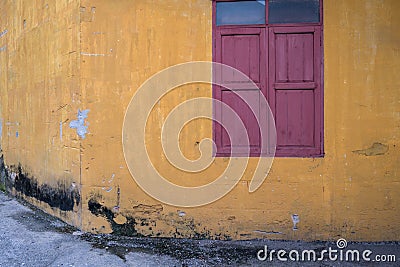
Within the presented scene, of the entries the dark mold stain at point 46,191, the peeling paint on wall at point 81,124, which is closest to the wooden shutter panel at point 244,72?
the peeling paint on wall at point 81,124

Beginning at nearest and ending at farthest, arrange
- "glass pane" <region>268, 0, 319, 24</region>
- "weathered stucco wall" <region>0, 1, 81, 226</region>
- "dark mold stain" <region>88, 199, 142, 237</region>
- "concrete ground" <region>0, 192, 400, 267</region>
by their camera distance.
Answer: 1. "concrete ground" <region>0, 192, 400, 267</region>
2. "glass pane" <region>268, 0, 319, 24</region>
3. "dark mold stain" <region>88, 199, 142, 237</region>
4. "weathered stucco wall" <region>0, 1, 81, 226</region>

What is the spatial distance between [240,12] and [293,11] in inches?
24.7

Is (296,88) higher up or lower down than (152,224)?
higher up

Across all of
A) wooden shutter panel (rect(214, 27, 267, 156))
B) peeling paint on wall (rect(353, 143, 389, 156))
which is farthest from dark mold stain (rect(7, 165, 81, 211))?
peeling paint on wall (rect(353, 143, 389, 156))

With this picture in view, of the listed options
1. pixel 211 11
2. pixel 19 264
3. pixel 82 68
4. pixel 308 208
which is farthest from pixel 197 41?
pixel 19 264

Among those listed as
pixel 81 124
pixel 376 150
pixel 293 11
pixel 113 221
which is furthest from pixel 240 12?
pixel 113 221

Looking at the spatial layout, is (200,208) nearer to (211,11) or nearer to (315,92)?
(315,92)

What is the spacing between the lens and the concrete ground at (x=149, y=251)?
4145mm

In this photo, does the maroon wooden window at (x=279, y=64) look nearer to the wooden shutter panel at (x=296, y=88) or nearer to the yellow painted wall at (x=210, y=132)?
the wooden shutter panel at (x=296, y=88)

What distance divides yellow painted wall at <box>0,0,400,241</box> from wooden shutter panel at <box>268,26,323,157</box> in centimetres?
12

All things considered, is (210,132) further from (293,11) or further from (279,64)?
(293,11)

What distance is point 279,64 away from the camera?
15.5 ft

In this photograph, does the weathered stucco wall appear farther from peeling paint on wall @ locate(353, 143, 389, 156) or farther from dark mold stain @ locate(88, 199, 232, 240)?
peeling paint on wall @ locate(353, 143, 389, 156)

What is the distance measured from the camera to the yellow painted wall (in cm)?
461
